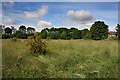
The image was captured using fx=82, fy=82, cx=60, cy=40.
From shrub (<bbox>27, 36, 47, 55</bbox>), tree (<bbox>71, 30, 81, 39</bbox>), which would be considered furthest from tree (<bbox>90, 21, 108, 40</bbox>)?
shrub (<bbox>27, 36, 47, 55</bbox>)

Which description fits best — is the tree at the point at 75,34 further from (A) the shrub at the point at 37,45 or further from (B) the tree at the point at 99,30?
(A) the shrub at the point at 37,45

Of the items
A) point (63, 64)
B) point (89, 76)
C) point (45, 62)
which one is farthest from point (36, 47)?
point (89, 76)

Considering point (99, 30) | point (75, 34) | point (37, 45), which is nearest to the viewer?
point (37, 45)

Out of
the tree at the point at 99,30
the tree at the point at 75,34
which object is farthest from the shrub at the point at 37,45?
the tree at the point at 99,30

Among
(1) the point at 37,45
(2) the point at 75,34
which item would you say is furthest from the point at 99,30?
(1) the point at 37,45

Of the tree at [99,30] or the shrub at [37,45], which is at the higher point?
the tree at [99,30]

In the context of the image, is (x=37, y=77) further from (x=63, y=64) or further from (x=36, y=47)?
(x=36, y=47)

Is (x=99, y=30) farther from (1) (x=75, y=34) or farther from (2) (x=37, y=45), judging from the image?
(2) (x=37, y=45)

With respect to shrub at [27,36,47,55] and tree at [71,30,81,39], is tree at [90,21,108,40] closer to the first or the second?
tree at [71,30,81,39]

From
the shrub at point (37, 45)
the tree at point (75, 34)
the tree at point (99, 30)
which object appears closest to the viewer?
the shrub at point (37, 45)

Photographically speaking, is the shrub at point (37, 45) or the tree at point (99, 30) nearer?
the shrub at point (37, 45)

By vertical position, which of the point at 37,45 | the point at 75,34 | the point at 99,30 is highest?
the point at 99,30

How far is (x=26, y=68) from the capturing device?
2.94m

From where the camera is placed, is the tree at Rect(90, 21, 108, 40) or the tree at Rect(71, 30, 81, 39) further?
the tree at Rect(71, 30, 81, 39)
